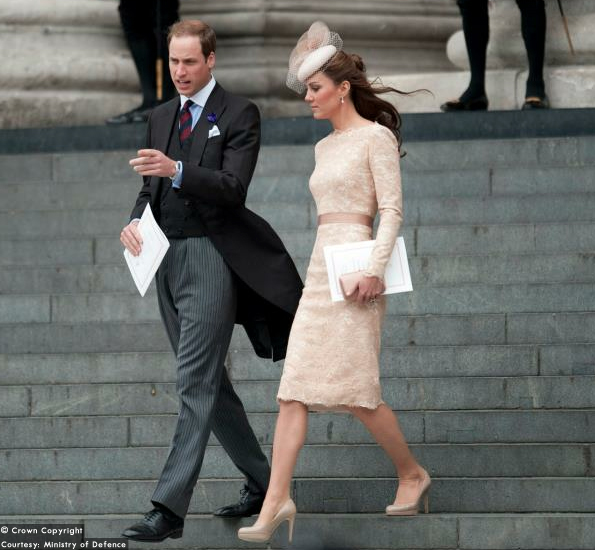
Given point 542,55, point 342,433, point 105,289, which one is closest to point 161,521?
point 342,433

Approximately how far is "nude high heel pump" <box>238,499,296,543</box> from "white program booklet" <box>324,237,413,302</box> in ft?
2.66

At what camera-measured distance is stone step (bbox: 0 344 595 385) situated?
7.90m

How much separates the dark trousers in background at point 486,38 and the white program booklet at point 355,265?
505cm

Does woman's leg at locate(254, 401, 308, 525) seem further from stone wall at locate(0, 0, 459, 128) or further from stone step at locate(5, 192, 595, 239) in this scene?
stone wall at locate(0, 0, 459, 128)

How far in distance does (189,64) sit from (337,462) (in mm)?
1878

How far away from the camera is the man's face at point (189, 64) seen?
651 cm


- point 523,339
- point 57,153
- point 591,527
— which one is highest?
point 57,153

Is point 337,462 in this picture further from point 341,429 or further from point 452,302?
point 452,302

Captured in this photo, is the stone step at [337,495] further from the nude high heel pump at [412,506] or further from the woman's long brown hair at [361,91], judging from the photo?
the woman's long brown hair at [361,91]

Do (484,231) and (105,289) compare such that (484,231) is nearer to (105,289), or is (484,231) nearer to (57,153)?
(105,289)

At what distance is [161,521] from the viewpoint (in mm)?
6305

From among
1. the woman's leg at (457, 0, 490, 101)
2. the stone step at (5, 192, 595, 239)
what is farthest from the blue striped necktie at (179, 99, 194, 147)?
the woman's leg at (457, 0, 490, 101)

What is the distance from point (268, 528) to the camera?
635 cm

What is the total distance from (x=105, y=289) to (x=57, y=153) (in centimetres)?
188
